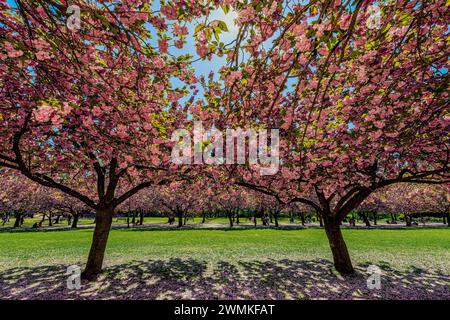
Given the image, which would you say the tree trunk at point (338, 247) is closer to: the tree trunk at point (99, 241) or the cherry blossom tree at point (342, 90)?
the cherry blossom tree at point (342, 90)

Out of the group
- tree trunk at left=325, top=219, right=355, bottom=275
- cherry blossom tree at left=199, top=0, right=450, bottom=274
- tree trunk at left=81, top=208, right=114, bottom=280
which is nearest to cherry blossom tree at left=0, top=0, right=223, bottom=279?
tree trunk at left=81, top=208, right=114, bottom=280

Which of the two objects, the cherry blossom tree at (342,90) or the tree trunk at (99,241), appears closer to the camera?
the cherry blossom tree at (342,90)

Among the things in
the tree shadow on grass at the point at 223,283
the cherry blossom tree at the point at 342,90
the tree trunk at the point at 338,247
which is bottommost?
the tree shadow on grass at the point at 223,283

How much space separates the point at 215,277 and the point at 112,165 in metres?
6.44

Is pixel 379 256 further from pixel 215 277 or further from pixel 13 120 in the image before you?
pixel 13 120

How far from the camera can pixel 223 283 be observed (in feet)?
28.6

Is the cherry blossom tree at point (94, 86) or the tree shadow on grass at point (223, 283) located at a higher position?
the cherry blossom tree at point (94, 86)

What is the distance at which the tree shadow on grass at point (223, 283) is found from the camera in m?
7.59

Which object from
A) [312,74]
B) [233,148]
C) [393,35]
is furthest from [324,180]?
[393,35]

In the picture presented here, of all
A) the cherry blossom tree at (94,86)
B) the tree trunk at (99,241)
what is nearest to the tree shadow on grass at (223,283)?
the tree trunk at (99,241)

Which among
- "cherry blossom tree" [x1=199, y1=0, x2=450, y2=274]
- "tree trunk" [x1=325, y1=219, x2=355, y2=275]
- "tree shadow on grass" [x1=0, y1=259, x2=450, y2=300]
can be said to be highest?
"cherry blossom tree" [x1=199, y1=0, x2=450, y2=274]

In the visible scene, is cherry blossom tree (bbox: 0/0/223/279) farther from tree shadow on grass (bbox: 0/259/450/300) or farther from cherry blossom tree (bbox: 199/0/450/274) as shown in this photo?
tree shadow on grass (bbox: 0/259/450/300)

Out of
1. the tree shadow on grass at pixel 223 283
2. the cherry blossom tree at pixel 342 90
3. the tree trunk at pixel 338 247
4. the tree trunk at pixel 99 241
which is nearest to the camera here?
the cherry blossom tree at pixel 342 90

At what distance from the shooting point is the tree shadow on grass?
759cm
